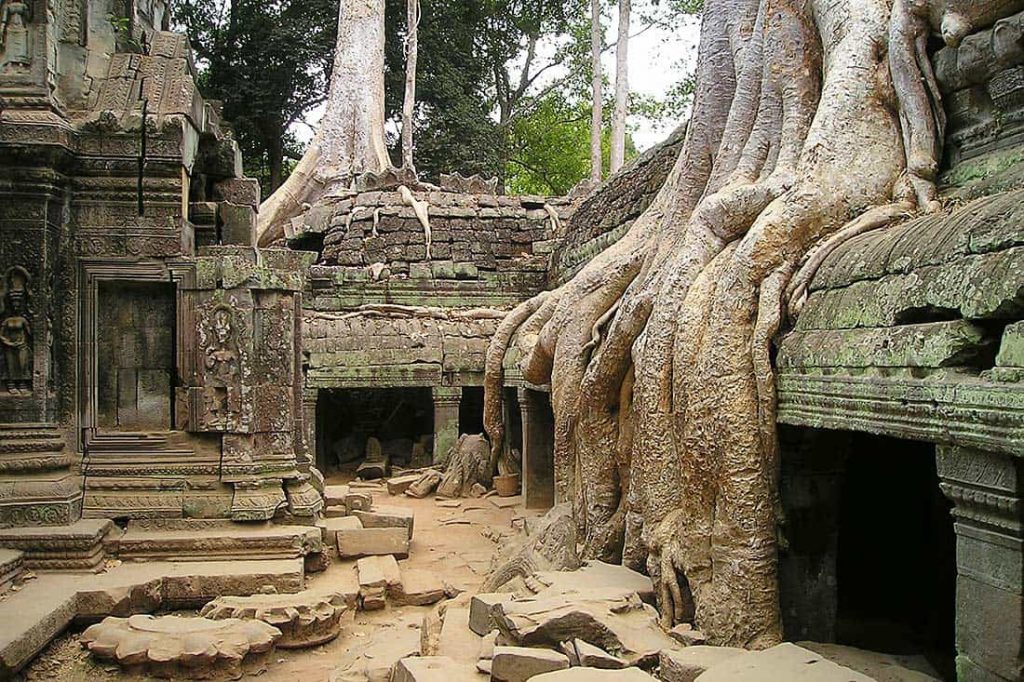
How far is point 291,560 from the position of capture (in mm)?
6711

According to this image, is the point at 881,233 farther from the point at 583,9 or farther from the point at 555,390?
the point at 583,9

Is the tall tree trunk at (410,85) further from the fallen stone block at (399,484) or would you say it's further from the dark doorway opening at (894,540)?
the dark doorway opening at (894,540)

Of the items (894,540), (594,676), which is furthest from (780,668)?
(894,540)

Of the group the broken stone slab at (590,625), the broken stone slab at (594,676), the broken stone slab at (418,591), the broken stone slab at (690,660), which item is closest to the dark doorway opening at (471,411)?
the broken stone slab at (418,591)

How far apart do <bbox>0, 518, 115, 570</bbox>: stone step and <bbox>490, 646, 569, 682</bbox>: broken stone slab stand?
3259 mm

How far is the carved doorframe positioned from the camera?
6.91 meters

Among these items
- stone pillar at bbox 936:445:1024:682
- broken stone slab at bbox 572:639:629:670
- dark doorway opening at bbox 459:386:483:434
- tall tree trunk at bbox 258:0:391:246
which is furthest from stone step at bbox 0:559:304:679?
tall tree trunk at bbox 258:0:391:246

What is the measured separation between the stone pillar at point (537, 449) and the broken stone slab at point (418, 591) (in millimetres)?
2709

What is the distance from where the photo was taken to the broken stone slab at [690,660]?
4.16 m

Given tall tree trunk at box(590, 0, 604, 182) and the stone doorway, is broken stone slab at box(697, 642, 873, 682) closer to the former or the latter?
the stone doorway

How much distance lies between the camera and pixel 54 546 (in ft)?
20.3

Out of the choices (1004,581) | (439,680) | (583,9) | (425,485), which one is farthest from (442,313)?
(583,9)

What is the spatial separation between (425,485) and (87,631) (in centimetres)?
656

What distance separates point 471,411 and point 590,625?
32.5 feet
